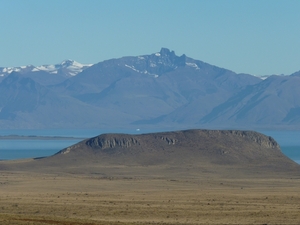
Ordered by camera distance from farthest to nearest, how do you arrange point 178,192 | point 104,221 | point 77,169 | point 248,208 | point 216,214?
point 77,169 → point 178,192 → point 248,208 → point 216,214 → point 104,221

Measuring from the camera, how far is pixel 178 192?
6638 centimetres

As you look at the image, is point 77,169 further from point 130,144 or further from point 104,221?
point 104,221

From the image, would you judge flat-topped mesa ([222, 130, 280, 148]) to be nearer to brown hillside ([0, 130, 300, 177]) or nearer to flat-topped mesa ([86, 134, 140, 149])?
brown hillside ([0, 130, 300, 177])

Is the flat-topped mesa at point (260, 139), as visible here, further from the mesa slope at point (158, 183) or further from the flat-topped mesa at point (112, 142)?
the flat-topped mesa at point (112, 142)

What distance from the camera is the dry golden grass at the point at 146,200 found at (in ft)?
150

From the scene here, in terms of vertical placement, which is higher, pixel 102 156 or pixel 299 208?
pixel 102 156

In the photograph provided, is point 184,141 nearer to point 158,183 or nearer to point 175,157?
point 175,157

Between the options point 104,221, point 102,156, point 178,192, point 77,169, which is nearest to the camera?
point 104,221

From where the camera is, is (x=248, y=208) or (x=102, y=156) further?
(x=102, y=156)

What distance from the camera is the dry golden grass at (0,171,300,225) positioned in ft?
150

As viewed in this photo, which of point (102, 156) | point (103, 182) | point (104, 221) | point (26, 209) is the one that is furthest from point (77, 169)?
point (104, 221)

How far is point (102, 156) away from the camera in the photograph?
329 ft

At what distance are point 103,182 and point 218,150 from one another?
82.8 feet

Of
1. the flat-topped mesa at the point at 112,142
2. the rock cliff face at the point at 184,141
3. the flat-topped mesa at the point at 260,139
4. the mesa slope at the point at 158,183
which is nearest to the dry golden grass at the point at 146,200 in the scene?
the mesa slope at the point at 158,183
